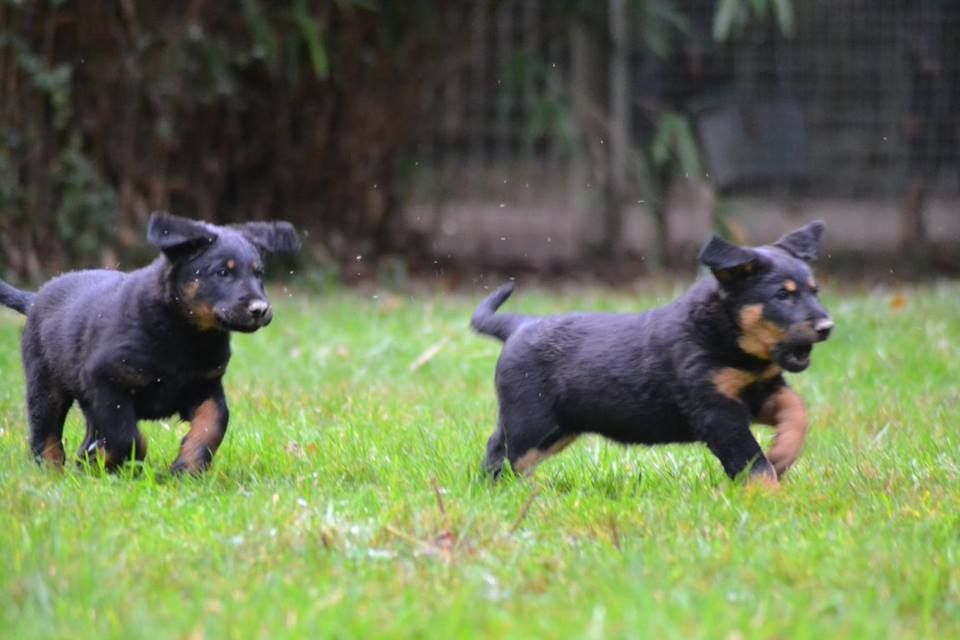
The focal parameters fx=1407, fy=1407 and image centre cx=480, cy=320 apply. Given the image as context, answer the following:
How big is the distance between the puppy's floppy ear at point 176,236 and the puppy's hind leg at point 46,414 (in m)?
0.70

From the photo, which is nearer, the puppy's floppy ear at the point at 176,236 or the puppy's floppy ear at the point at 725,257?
the puppy's floppy ear at the point at 725,257

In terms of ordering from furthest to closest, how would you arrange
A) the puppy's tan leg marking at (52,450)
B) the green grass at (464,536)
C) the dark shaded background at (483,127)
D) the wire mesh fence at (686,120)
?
the wire mesh fence at (686,120) → the dark shaded background at (483,127) → the puppy's tan leg marking at (52,450) → the green grass at (464,536)

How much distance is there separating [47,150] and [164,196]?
881 mm

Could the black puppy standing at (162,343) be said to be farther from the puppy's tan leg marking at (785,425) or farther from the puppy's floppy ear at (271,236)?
the puppy's tan leg marking at (785,425)

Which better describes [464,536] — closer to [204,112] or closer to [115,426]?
[115,426]

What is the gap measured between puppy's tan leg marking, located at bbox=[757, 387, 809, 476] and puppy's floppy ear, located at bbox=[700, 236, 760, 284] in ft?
1.41

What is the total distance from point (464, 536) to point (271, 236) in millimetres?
1738

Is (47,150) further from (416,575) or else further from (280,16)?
(416,575)

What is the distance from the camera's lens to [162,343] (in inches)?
184

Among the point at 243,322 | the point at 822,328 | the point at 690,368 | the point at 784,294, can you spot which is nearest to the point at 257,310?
the point at 243,322

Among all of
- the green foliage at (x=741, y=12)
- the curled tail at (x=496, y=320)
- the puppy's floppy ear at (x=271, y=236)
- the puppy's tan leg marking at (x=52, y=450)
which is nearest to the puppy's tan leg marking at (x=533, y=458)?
the curled tail at (x=496, y=320)

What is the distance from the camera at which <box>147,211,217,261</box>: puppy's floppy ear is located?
466 cm

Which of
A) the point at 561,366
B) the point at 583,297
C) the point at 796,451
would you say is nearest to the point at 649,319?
the point at 561,366

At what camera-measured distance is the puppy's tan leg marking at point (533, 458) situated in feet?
15.2
